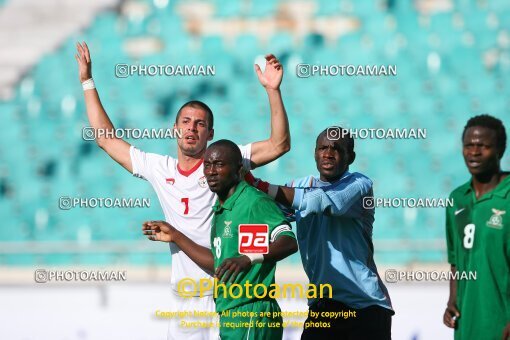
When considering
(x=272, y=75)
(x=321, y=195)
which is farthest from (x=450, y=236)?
(x=272, y=75)

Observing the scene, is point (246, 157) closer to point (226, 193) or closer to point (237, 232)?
point (226, 193)

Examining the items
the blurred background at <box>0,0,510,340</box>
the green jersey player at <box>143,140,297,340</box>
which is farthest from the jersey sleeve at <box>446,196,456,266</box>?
the blurred background at <box>0,0,510,340</box>

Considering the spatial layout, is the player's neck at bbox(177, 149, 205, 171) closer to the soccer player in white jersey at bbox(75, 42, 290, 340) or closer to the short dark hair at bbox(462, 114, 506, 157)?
the soccer player in white jersey at bbox(75, 42, 290, 340)

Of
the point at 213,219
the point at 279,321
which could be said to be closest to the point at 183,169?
the point at 213,219

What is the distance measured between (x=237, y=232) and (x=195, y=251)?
0.39m

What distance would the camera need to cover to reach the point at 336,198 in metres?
5.28

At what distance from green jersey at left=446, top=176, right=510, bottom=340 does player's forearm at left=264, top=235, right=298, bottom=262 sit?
2.70 ft

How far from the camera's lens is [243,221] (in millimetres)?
4836

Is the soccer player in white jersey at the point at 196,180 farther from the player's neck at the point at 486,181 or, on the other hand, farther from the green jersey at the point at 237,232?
the player's neck at the point at 486,181

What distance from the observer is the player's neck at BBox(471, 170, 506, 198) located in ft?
14.7

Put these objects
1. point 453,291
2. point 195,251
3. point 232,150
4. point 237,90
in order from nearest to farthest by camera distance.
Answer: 1. point 453,291
2. point 232,150
3. point 195,251
4. point 237,90

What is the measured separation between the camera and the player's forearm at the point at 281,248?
4.68 m

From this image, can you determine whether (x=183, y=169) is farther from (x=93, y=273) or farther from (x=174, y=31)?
(x=174, y=31)

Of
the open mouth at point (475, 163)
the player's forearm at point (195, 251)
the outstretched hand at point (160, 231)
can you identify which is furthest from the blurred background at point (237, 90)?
the open mouth at point (475, 163)
